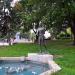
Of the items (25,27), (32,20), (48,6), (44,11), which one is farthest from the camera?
(25,27)

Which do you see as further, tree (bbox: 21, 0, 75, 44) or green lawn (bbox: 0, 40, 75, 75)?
tree (bbox: 21, 0, 75, 44)

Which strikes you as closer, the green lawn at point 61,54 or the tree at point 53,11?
the green lawn at point 61,54

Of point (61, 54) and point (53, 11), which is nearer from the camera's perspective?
point (61, 54)

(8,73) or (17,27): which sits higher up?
(17,27)

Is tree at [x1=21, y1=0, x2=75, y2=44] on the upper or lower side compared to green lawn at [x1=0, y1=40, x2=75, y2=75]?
upper

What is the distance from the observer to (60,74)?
10.0m

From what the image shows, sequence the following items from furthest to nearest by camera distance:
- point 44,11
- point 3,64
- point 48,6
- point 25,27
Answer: point 25,27 → point 44,11 → point 48,6 → point 3,64

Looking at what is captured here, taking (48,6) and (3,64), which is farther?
(48,6)

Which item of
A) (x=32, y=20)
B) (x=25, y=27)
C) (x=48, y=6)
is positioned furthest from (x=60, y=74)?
(x=25, y=27)

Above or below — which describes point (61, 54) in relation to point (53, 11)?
below

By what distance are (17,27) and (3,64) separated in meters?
24.3

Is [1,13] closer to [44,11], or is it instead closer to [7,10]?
[7,10]

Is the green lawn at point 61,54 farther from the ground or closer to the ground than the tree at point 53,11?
Result: closer to the ground

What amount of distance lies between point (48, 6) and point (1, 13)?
17580 millimetres
